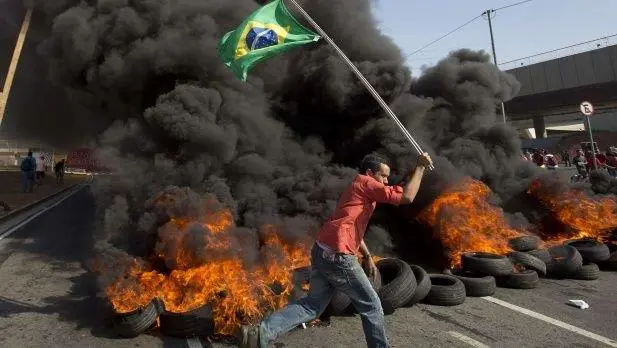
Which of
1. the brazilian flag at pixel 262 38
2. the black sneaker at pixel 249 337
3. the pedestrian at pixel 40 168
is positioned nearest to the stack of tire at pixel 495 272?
the black sneaker at pixel 249 337

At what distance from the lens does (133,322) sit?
4305 mm

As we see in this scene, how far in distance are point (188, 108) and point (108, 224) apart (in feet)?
7.41

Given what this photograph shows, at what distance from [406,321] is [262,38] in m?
3.67

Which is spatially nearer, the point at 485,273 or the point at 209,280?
the point at 209,280

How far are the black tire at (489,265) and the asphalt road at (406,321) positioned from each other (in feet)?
0.83

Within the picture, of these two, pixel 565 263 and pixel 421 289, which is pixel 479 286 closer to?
pixel 421 289

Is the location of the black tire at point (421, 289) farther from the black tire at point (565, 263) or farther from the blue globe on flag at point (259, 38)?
the blue globe on flag at point (259, 38)

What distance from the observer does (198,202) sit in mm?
5855

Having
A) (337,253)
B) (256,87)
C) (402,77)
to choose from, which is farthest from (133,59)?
(337,253)

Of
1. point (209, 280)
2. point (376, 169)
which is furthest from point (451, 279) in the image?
point (209, 280)

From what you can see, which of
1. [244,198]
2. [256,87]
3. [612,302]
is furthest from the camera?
[256,87]

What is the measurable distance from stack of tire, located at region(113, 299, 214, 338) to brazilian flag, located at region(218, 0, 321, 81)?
9.16ft

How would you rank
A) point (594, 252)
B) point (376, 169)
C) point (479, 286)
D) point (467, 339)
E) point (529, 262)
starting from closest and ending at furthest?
point (376, 169)
point (467, 339)
point (479, 286)
point (529, 262)
point (594, 252)

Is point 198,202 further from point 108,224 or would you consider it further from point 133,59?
point 133,59
